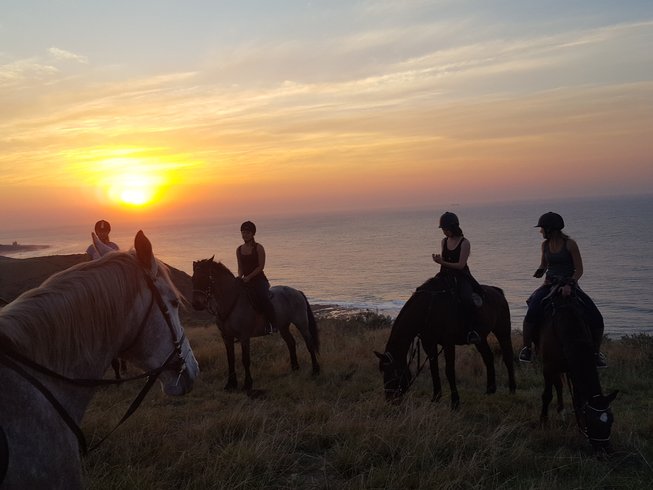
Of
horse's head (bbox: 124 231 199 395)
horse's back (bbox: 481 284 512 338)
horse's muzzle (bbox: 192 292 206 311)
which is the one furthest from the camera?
horse's muzzle (bbox: 192 292 206 311)

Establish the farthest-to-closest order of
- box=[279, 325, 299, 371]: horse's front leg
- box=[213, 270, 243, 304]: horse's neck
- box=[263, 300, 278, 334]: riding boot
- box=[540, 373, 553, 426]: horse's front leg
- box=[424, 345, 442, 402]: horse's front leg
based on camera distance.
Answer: box=[279, 325, 299, 371]: horse's front leg → box=[263, 300, 278, 334]: riding boot → box=[213, 270, 243, 304]: horse's neck → box=[424, 345, 442, 402]: horse's front leg → box=[540, 373, 553, 426]: horse's front leg

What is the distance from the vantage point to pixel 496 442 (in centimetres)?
552

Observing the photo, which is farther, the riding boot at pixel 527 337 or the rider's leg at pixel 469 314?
the rider's leg at pixel 469 314

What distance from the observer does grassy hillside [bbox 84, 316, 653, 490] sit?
468 centimetres

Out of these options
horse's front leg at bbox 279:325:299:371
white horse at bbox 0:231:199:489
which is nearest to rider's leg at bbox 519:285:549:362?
white horse at bbox 0:231:199:489

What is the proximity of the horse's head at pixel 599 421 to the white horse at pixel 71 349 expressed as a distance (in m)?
4.48

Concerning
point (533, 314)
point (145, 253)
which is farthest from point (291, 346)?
point (145, 253)

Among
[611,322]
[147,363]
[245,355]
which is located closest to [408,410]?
[245,355]

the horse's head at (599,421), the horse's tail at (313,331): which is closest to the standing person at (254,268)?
the horse's tail at (313,331)

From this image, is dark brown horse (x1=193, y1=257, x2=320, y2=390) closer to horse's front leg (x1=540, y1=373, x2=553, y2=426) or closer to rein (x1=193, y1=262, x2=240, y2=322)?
rein (x1=193, y1=262, x2=240, y2=322)

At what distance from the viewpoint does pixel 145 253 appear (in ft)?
10.5

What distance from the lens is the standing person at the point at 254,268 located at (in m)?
9.88

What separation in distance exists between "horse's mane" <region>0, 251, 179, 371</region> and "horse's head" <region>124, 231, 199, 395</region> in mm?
84

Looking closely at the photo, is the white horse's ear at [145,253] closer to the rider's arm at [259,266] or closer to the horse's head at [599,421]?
the horse's head at [599,421]
